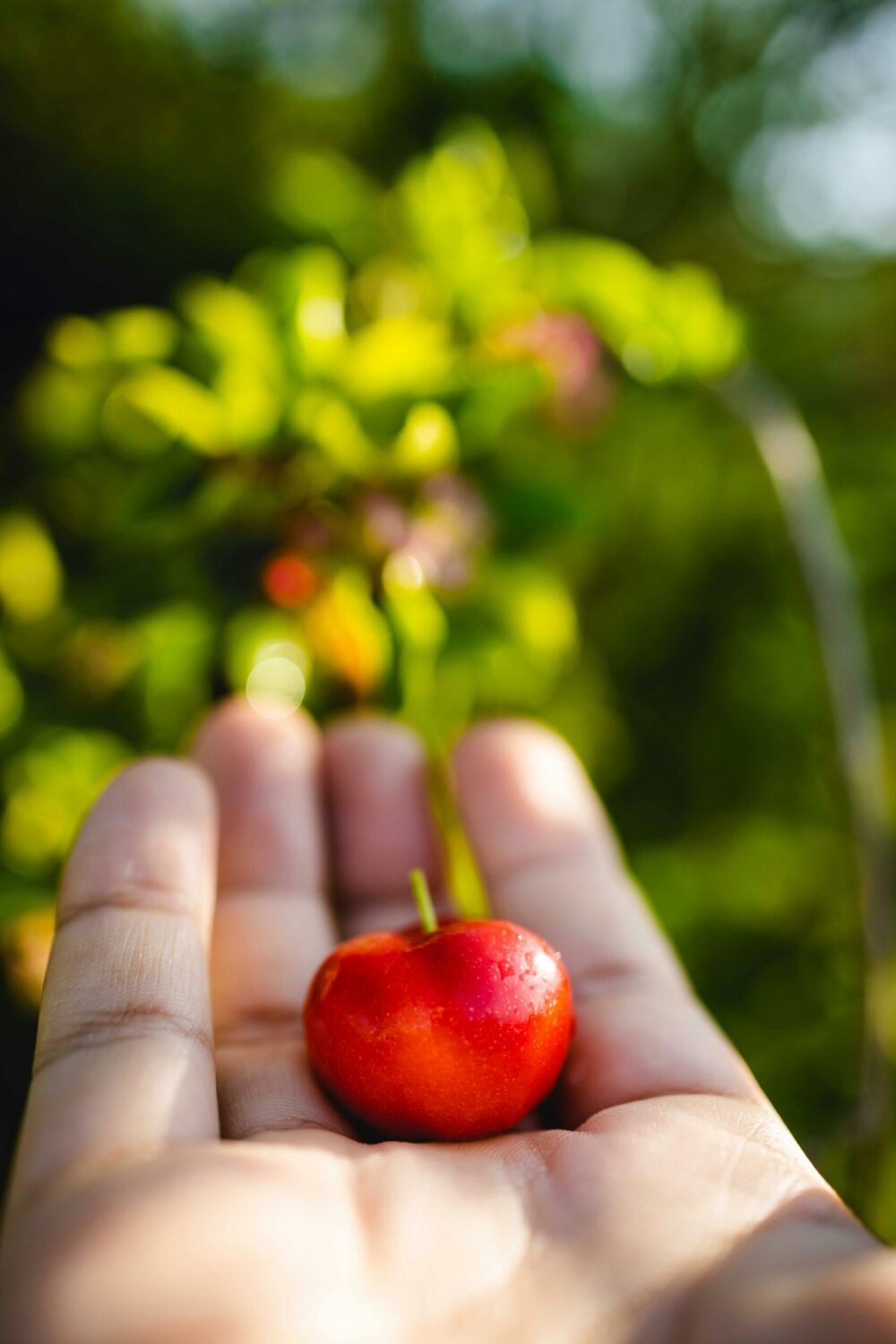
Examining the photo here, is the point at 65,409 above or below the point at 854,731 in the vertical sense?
above

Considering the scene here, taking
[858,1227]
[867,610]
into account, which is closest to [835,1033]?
[867,610]

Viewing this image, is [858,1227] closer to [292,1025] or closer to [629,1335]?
[629,1335]

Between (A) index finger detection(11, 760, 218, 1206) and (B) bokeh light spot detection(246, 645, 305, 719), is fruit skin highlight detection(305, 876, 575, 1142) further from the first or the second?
(B) bokeh light spot detection(246, 645, 305, 719)

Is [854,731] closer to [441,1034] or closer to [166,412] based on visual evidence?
[441,1034]

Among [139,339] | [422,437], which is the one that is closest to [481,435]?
[422,437]

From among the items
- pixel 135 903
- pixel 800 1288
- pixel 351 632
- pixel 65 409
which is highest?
pixel 65 409

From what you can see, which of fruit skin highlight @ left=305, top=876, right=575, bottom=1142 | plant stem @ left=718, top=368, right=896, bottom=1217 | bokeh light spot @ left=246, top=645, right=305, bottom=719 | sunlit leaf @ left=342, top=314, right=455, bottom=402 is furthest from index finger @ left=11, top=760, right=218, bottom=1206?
plant stem @ left=718, top=368, right=896, bottom=1217
